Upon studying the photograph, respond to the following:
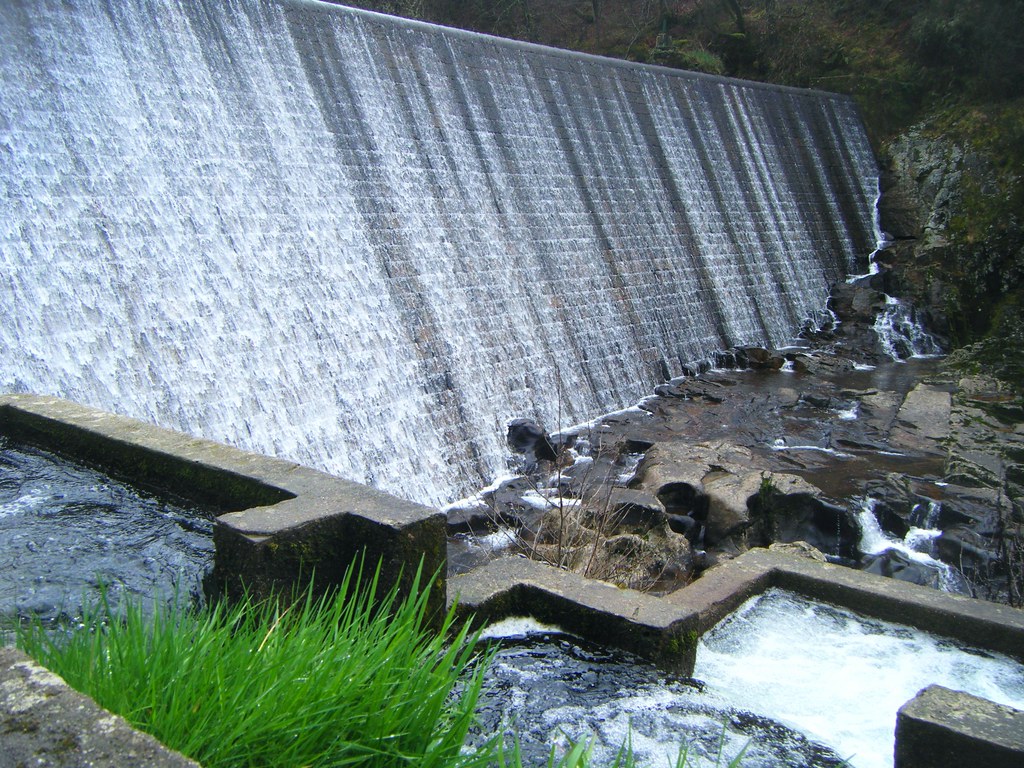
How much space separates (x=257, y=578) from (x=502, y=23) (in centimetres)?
2441

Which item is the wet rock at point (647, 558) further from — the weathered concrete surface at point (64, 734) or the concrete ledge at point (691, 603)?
the weathered concrete surface at point (64, 734)

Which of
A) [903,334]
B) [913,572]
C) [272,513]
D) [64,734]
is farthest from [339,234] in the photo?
[903,334]

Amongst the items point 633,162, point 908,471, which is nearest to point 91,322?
point 908,471

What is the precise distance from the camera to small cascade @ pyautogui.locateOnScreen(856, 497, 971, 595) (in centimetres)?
654

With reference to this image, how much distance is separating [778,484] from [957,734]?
17.0ft

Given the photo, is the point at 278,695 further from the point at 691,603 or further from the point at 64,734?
the point at 691,603

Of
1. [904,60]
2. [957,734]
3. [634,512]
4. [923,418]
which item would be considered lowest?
[923,418]

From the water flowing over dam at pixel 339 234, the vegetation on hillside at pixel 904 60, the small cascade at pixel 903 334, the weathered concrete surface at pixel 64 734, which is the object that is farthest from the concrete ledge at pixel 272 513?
the small cascade at pixel 903 334

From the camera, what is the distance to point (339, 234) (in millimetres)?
8383

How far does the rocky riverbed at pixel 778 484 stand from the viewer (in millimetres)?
6445

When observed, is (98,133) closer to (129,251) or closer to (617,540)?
(129,251)

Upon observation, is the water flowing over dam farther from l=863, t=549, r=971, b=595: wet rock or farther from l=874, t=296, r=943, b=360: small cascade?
l=863, t=549, r=971, b=595: wet rock

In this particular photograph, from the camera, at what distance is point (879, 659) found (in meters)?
3.92

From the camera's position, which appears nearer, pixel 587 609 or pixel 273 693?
pixel 273 693
